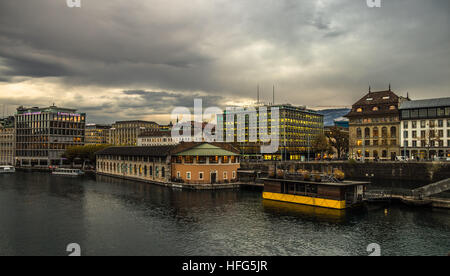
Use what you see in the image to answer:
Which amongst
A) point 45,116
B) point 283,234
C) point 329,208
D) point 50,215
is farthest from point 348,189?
point 45,116

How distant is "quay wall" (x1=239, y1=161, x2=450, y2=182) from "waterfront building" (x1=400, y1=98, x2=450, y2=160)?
12.6 metres

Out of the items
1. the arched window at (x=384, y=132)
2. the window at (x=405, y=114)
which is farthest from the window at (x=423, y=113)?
the arched window at (x=384, y=132)

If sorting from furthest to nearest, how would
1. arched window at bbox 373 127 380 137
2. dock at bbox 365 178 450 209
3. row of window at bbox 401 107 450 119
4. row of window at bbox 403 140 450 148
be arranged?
arched window at bbox 373 127 380 137 → row of window at bbox 403 140 450 148 → row of window at bbox 401 107 450 119 → dock at bbox 365 178 450 209

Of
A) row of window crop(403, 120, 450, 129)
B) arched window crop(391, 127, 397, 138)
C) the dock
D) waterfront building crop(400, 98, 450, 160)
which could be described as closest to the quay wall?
waterfront building crop(400, 98, 450, 160)

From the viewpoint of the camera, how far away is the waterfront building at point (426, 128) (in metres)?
111

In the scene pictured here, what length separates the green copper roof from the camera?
283 ft

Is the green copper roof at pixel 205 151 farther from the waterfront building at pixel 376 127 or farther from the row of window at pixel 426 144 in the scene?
the row of window at pixel 426 144

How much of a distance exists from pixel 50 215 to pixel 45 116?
163959 mm

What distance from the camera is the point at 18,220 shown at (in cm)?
5028

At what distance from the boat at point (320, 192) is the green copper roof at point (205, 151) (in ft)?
77.9

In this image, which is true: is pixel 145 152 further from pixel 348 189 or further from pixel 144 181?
pixel 348 189

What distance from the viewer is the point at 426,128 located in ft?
376

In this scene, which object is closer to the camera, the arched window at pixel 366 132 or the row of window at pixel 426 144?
the row of window at pixel 426 144

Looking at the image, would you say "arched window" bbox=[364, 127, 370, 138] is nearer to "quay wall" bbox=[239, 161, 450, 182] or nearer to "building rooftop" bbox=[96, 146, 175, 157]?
"quay wall" bbox=[239, 161, 450, 182]
